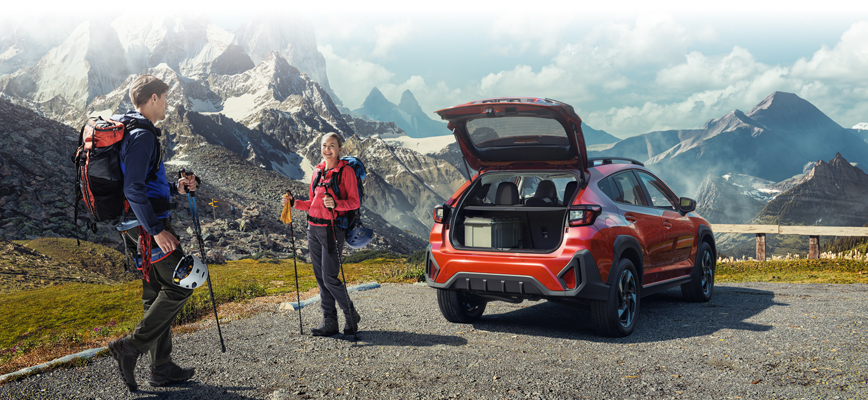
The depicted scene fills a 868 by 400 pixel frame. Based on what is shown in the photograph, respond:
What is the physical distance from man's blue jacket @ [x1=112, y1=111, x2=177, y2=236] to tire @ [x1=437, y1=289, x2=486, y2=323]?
3117 millimetres

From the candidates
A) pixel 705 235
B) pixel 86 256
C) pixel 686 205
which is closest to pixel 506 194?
pixel 686 205

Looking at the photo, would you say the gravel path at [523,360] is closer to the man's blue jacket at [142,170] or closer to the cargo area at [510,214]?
the cargo area at [510,214]

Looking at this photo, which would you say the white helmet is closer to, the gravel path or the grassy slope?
the gravel path

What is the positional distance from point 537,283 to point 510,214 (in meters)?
1.37

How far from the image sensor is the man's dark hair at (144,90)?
3.95 metres

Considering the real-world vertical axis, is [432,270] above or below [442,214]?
below

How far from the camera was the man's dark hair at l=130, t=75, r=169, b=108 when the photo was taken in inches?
155

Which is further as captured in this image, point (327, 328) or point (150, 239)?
point (327, 328)

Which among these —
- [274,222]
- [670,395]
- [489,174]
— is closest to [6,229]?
[274,222]

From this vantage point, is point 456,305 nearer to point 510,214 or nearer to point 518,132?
point 510,214

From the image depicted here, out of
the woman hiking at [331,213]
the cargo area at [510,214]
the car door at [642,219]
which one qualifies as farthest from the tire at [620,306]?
the woman hiking at [331,213]

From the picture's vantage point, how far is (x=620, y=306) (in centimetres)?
539

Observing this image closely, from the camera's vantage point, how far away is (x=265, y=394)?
3750 millimetres

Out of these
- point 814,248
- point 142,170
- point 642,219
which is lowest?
point 814,248
